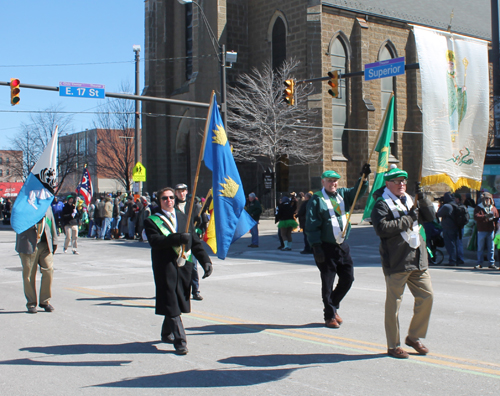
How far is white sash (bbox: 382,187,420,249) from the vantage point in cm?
555

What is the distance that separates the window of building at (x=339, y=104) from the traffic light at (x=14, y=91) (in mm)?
19913

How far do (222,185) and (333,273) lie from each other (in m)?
1.78

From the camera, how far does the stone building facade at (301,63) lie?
3369cm

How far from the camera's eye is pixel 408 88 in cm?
3853

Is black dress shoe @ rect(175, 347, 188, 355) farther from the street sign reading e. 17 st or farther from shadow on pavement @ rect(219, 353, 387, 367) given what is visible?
the street sign reading e. 17 st

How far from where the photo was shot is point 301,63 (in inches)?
1332

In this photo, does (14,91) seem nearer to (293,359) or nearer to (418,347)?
(293,359)

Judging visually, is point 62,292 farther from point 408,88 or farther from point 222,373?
point 408,88

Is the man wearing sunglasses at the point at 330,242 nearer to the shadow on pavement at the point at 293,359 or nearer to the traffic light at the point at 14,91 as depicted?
the shadow on pavement at the point at 293,359

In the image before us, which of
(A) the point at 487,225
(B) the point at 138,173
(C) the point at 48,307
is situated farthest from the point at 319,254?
(B) the point at 138,173

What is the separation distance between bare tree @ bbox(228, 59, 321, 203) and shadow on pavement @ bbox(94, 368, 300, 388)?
27612mm

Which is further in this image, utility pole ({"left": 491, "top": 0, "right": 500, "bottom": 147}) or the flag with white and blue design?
utility pole ({"left": 491, "top": 0, "right": 500, "bottom": 147})

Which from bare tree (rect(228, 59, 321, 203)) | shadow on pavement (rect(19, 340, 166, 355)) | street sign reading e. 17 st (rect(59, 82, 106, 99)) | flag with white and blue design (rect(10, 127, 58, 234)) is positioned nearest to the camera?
shadow on pavement (rect(19, 340, 166, 355))

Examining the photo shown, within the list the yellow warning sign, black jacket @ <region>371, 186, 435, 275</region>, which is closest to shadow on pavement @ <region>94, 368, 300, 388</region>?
black jacket @ <region>371, 186, 435, 275</region>
